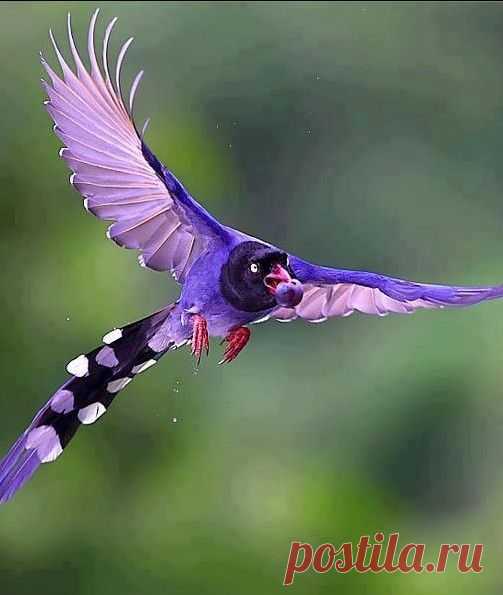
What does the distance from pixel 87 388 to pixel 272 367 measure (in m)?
0.27

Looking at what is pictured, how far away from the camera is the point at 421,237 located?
3.20 feet

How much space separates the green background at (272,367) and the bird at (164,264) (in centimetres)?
20

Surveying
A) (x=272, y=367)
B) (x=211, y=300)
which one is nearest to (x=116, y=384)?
(x=211, y=300)

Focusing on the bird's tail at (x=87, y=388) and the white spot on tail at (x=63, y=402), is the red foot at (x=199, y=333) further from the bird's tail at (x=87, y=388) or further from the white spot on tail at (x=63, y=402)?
the white spot on tail at (x=63, y=402)

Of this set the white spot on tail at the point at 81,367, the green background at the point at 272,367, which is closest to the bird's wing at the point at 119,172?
the white spot on tail at the point at 81,367

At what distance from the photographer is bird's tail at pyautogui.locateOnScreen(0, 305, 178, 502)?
72 centimetres

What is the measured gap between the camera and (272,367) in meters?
0.96

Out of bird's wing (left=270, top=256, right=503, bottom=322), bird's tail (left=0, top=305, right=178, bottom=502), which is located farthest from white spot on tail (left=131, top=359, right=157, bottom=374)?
bird's wing (left=270, top=256, right=503, bottom=322)

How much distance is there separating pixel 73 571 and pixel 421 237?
55 cm

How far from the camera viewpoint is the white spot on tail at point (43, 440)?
771 millimetres

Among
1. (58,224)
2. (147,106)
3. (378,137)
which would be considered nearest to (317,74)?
(378,137)

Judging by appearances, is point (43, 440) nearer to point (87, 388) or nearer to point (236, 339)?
point (87, 388)

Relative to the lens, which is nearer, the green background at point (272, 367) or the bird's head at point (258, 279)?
the bird's head at point (258, 279)

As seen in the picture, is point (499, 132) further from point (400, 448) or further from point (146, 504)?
point (146, 504)
